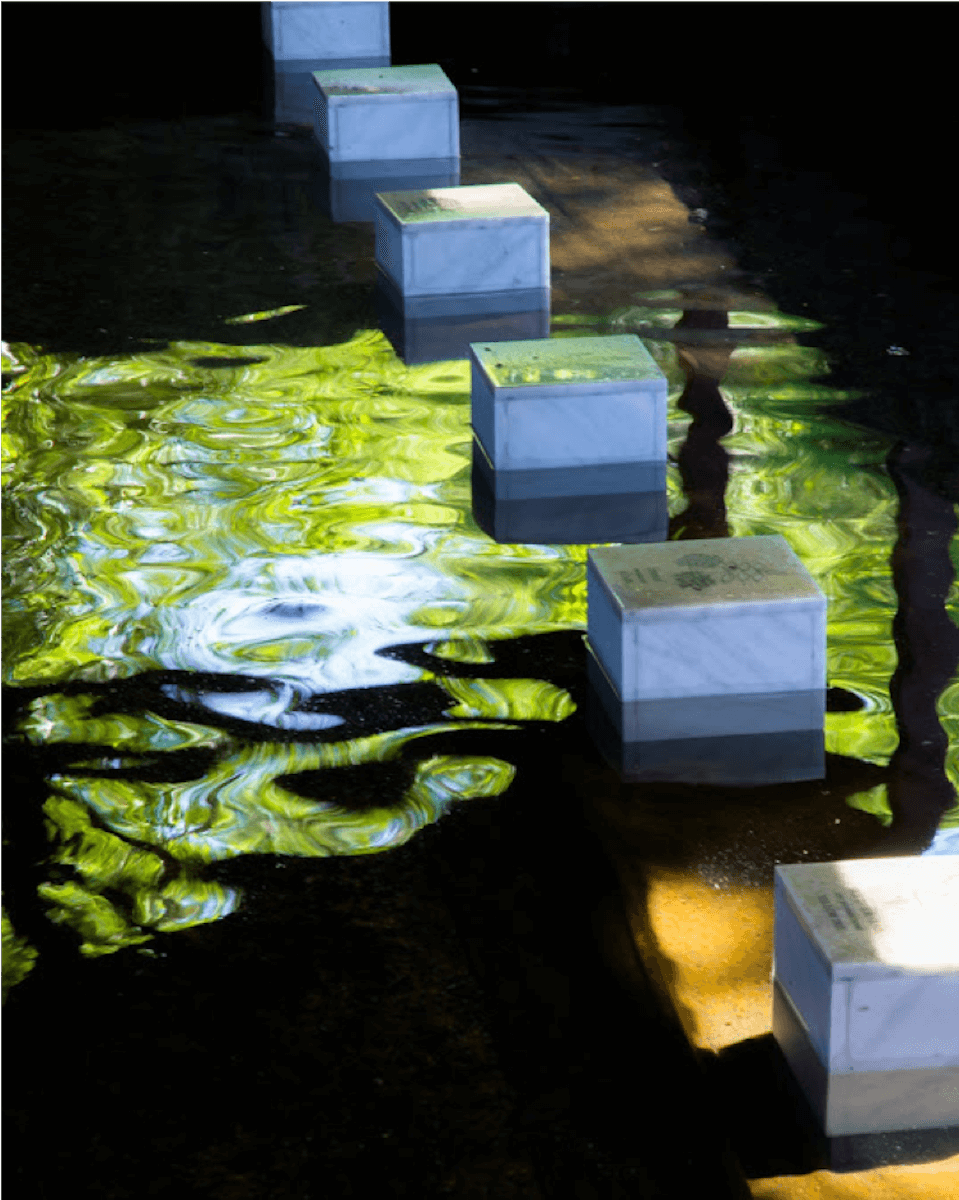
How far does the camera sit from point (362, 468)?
314 inches

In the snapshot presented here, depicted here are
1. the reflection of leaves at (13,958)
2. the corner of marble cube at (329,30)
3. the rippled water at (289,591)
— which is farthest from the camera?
the corner of marble cube at (329,30)

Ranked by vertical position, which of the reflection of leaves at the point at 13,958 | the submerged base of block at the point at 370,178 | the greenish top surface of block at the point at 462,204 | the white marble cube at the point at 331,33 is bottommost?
the reflection of leaves at the point at 13,958

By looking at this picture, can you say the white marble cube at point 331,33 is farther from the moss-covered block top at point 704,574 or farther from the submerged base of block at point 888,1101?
the submerged base of block at point 888,1101

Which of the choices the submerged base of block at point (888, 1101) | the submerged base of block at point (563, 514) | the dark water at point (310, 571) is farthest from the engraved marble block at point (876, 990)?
the submerged base of block at point (563, 514)

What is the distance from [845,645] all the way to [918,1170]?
8.44 feet

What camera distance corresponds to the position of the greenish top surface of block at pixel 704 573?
570 cm

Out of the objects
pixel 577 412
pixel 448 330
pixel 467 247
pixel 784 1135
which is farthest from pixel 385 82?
pixel 784 1135

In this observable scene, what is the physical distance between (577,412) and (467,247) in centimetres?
274

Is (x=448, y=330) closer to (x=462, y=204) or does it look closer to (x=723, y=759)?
(x=462, y=204)

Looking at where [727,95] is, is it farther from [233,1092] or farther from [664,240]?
[233,1092]

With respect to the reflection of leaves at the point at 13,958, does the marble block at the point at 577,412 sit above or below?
above

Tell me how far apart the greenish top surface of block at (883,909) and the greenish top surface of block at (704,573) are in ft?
4.90

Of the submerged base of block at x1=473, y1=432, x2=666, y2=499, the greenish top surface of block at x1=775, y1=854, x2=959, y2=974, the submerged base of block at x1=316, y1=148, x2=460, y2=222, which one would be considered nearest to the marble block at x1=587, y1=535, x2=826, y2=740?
the greenish top surface of block at x1=775, y1=854, x2=959, y2=974

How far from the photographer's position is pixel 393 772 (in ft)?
18.4
